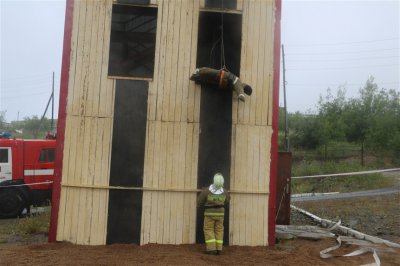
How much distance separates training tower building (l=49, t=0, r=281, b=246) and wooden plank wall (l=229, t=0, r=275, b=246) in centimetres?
2

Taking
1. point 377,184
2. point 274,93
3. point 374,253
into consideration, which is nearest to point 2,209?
point 274,93

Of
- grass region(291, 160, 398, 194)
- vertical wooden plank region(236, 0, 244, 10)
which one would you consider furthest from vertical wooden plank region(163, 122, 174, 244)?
grass region(291, 160, 398, 194)

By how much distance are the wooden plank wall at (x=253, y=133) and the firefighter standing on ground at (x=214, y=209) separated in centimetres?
61

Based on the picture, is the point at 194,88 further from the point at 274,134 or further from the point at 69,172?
the point at 69,172

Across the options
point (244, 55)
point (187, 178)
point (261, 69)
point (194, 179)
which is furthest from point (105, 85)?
point (261, 69)

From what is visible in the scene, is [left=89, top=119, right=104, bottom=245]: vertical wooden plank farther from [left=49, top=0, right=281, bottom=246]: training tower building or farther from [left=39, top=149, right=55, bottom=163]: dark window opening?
[left=39, top=149, right=55, bottom=163]: dark window opening

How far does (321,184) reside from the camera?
2347 cm

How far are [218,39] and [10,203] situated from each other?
405 inches

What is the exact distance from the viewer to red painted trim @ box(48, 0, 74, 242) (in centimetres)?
847

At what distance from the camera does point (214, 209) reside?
26.5ft

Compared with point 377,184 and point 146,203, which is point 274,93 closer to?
point 146,203

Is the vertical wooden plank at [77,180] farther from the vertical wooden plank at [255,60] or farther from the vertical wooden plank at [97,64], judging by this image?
the vertical wooden plank at [255,60]

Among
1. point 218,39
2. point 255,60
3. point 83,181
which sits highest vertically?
point 218,39

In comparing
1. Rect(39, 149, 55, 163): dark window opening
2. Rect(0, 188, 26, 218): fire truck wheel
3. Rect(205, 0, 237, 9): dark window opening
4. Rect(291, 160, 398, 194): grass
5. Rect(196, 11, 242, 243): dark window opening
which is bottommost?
Rect(0, 188, 26, 218): fire truck wheel
